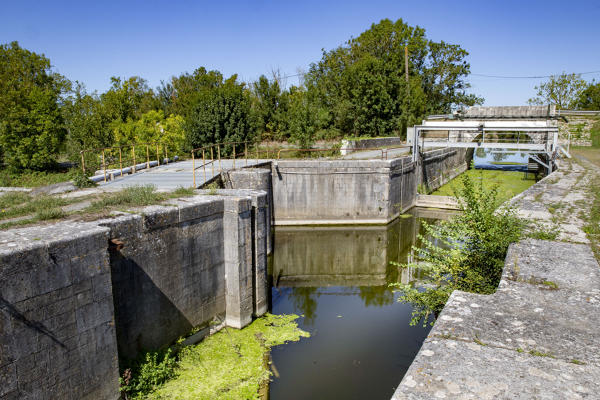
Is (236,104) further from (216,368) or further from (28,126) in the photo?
(216,368)

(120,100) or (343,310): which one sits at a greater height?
(120,100)

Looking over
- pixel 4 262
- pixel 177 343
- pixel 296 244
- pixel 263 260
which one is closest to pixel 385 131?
pixel 296 244

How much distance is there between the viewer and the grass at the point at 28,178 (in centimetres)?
1977

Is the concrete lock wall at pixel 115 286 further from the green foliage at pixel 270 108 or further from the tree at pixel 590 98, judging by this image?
the tree at pixel 590 98

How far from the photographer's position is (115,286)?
6.94 meters

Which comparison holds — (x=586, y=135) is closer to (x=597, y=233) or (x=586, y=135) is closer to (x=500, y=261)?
(x=597, y=233)

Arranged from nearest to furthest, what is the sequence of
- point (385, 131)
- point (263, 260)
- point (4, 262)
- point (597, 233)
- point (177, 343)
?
1. point (4, 262)
2. point (597, 233)
3. point (177, 343)
4. point (263, 260)
5. point (385, 131)

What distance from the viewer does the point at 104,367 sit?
20.6 ft

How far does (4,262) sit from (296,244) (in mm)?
12997

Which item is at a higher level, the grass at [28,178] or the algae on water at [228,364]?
the grass at [28,178]

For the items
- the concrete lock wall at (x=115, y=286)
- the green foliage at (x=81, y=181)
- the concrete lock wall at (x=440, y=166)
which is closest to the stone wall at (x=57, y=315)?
the concrete lock wall at (x=115, y=286)

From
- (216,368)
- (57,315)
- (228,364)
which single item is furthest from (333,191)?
(57,315)

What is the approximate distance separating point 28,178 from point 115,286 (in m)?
18.2

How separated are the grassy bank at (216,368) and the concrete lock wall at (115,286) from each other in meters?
0.41
